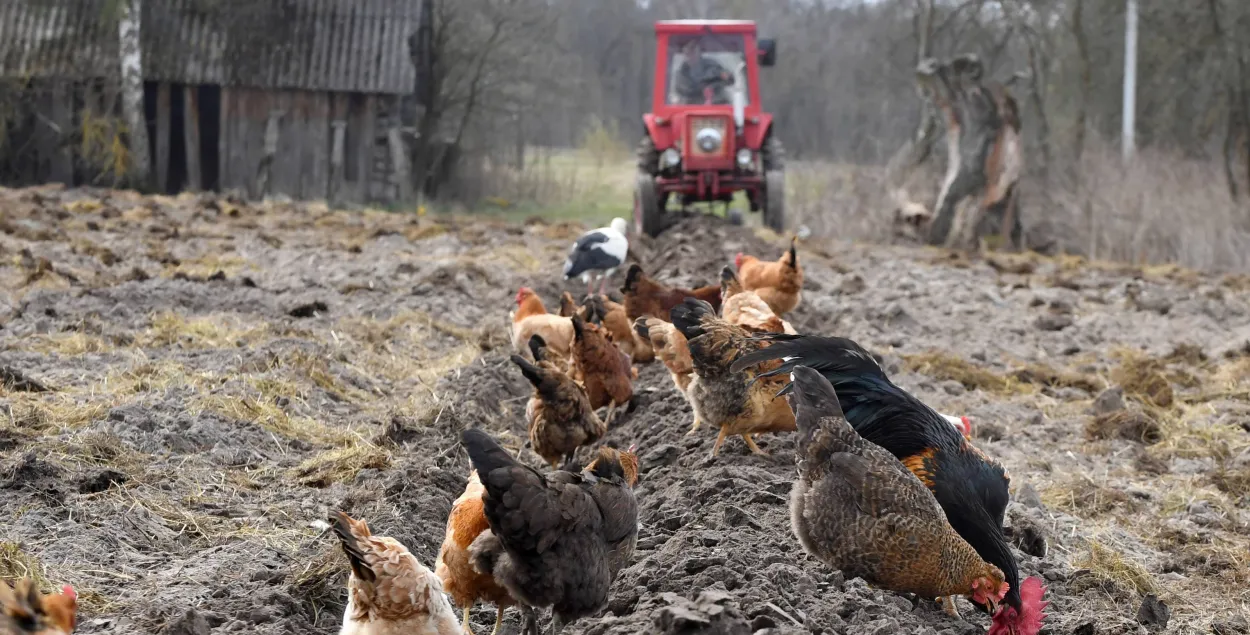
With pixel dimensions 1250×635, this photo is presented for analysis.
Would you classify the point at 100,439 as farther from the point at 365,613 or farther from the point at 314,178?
the point at 314,178

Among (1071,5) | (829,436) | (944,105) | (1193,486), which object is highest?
(1071,5)

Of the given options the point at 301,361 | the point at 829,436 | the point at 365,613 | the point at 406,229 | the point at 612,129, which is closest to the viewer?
the point at 365,613

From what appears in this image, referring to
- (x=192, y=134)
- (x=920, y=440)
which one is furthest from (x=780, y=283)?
(x=192, y=134)

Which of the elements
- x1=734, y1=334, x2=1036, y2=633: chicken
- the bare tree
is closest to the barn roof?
the bare tree

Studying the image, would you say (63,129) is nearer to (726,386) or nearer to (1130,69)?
(726,386)

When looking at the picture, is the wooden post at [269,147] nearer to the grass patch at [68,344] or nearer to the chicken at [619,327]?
the grass patch at [68,344]

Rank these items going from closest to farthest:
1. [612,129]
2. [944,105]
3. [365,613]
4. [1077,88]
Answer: [365,613]
[944,105]
[1077,88]
[612,129]

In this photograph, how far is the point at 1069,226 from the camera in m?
20.8

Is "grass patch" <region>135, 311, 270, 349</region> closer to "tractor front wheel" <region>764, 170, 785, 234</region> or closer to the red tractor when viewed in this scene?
the red tractor

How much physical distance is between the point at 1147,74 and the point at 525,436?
86.0ft

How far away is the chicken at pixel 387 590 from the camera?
148 inches

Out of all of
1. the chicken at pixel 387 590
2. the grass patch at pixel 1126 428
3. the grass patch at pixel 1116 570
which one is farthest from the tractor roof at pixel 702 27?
the chicken at pixel 387 590

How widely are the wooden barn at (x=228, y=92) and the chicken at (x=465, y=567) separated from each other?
21.8 metres

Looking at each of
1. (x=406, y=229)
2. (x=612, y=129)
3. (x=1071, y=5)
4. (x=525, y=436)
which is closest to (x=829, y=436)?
(x=525, y=436)
